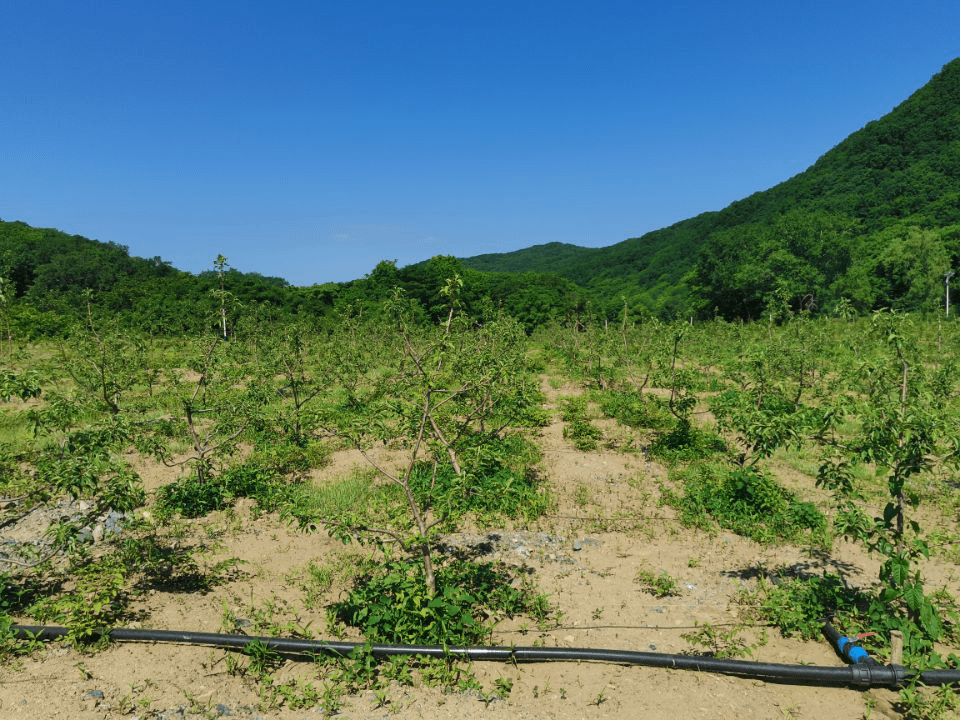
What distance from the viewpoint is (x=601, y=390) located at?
62.0 feet

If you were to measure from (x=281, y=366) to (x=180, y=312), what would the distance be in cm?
3055

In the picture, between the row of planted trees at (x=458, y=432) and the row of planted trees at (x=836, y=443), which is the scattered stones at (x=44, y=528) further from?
the row of planted trees at (x=836, y=443)

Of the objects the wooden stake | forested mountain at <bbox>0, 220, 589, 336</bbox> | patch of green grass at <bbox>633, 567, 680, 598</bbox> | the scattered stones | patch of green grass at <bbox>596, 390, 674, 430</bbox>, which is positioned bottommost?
patch of green grass at <bbox>633, 567, 680, 598</bbox>

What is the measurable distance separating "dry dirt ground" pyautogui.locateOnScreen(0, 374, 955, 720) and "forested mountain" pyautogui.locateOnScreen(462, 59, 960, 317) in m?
26.2

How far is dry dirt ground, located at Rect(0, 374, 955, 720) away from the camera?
4660 mm

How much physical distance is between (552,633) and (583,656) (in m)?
0.66

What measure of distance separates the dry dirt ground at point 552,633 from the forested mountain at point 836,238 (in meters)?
26.2

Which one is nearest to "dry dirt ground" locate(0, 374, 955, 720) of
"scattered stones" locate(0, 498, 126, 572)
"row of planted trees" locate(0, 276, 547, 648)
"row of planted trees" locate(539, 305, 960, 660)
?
"row of planted trees" locate(0, 276, 547, 648)

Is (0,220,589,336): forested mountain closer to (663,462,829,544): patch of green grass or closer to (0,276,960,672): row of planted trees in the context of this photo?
(0,276,960,672): row of planted trees

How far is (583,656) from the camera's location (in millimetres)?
5258

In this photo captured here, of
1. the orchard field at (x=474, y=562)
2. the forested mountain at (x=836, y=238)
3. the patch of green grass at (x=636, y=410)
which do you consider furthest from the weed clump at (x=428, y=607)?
the forested mountain at (x=836, y=238)

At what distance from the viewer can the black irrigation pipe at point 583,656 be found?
16.0 ft

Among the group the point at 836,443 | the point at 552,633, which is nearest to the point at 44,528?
the point at 552,633

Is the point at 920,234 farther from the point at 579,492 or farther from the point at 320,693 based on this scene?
the point at 320,693
